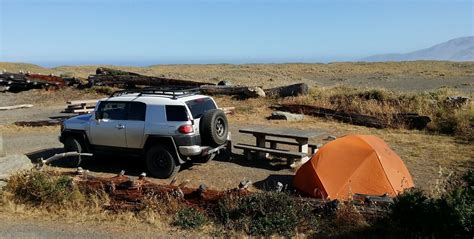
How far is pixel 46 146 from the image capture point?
14.5 metres

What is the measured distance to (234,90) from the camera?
23703 mm

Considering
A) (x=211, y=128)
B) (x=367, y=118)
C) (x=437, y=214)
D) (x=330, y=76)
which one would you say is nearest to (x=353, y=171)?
(x=437, y=214)

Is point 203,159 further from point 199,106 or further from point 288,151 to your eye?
point 288,151

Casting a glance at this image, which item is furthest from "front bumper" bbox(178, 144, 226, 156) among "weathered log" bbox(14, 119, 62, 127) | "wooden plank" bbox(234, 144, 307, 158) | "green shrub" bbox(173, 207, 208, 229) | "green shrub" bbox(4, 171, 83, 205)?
"weathered log" bbox(14, 119, 62, 127)

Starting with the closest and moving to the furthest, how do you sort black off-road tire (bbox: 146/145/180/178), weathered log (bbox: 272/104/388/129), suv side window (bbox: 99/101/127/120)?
black off-road tire (bbox: 146/145/180/178) → suv side window (bbox: 99/101/127/120) → weathered log (bbox: 272/104/388/129)

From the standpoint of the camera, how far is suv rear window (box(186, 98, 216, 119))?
10336 mm

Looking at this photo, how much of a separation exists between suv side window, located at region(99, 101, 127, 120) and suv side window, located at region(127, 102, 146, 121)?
5.7 inches

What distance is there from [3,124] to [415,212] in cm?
1707

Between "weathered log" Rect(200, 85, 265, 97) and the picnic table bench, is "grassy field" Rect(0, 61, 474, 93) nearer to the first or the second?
"weathered log" Rect(200, 85, 265, 97)

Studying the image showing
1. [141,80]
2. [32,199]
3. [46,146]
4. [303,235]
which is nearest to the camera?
[303,235]

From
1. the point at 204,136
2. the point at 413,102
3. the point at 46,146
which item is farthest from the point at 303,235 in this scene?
the point at 413,102

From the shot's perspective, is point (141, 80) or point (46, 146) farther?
point (141, 80)

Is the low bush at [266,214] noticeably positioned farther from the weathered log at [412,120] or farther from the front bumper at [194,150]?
the weathered log at [412,120]

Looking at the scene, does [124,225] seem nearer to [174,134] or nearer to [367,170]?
[174,134]
